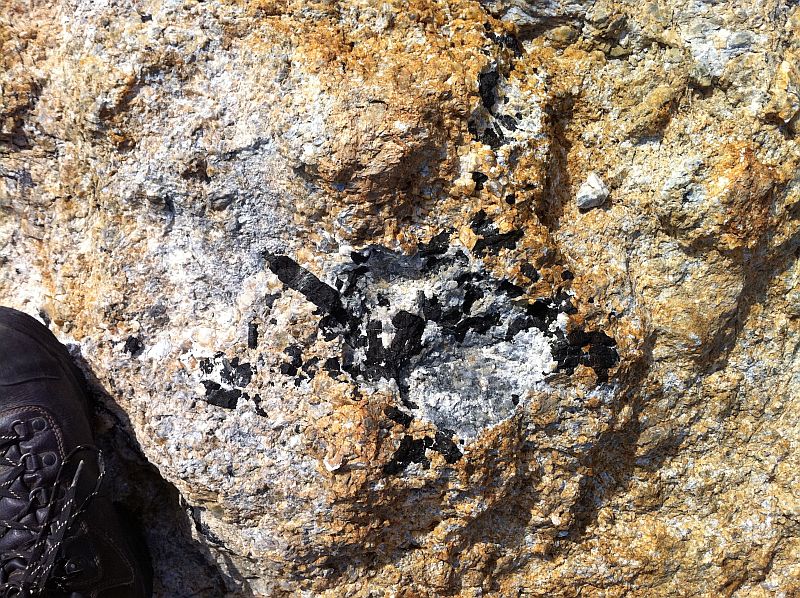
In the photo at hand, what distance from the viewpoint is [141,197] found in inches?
55.8

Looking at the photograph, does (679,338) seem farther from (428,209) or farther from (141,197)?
(141,197)

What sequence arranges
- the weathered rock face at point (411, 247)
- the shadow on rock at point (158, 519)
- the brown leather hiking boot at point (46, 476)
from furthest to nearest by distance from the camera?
1. the shadow on rock at point (158, 519)
2. the brown leather hiking boot at point (46, 476)
3. the weathered rock face at point (411, 247)

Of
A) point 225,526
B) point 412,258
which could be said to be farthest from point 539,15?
point 225,526

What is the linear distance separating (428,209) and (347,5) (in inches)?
18.4

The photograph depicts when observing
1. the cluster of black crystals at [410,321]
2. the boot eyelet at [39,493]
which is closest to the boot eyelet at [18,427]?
the boot eyelet at [39,493]

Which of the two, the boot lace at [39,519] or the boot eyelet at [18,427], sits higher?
the boot eyelet at [18,427]

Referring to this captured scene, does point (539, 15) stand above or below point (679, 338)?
above

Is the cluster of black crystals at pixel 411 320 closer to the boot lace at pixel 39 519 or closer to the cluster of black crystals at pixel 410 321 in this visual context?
the cluster of black crystals at pixel 410 321

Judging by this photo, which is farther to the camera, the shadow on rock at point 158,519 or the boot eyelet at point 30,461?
the shadow on rock at point 158,519

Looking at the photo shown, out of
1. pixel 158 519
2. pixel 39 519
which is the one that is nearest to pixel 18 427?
pixel 39 519

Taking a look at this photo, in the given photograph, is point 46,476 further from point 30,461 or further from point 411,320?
point 411,320

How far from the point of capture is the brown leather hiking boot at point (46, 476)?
151 cm

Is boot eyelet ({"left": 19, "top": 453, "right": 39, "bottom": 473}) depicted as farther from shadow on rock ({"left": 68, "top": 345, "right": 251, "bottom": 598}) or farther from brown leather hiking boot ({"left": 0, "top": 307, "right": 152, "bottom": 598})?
shadow on rock ({"left": 68, "top": 345, "right": 251, "bottom": 598})

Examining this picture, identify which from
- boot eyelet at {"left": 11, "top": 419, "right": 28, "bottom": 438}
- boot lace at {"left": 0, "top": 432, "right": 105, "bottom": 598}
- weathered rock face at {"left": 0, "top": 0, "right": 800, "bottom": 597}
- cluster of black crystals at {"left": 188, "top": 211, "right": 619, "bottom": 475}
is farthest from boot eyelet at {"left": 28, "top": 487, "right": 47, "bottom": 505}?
cluster of black crystals at {"left": 188, "top": 211, "right": 619, "bottom": 475}
